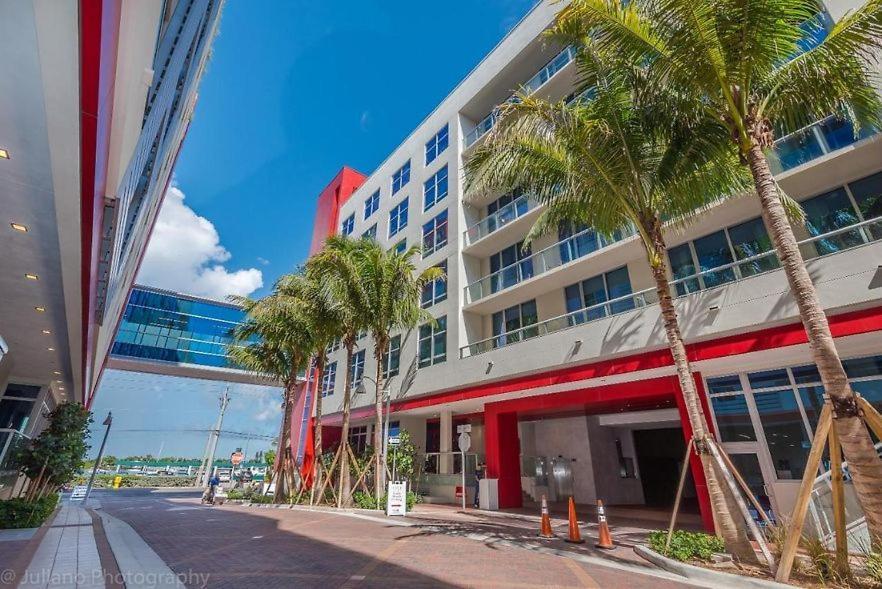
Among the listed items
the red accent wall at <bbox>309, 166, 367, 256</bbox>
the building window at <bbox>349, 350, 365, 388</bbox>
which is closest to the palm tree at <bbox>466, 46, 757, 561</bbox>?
the building window at <bbox>349, 350, 365, 388</bbox>

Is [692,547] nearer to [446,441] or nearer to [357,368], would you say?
[446,441]

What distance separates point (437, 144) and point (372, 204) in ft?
26.2

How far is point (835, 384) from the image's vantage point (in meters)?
5.87

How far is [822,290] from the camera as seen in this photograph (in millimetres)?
9523

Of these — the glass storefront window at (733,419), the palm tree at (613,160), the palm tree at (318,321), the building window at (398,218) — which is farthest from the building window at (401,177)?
the glass storefront window at (733,419)

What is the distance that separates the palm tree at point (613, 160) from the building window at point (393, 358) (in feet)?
48.6

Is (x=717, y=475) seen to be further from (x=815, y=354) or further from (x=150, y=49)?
(x=150, y=49)

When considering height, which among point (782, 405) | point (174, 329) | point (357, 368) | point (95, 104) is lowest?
point (782, 405)

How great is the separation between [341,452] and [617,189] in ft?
50.5

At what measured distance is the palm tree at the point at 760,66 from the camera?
663cm

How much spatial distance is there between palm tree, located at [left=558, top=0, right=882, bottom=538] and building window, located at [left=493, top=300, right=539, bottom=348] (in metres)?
10.3

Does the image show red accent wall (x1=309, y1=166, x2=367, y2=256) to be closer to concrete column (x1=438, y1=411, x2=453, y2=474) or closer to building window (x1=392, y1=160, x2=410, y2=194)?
building window (x1=392, y1=160, x2=410, y2=194)

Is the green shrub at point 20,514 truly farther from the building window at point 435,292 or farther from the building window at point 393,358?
the building window at point 435,292

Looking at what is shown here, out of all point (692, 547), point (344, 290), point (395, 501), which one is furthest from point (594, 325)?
point (344, 290)
